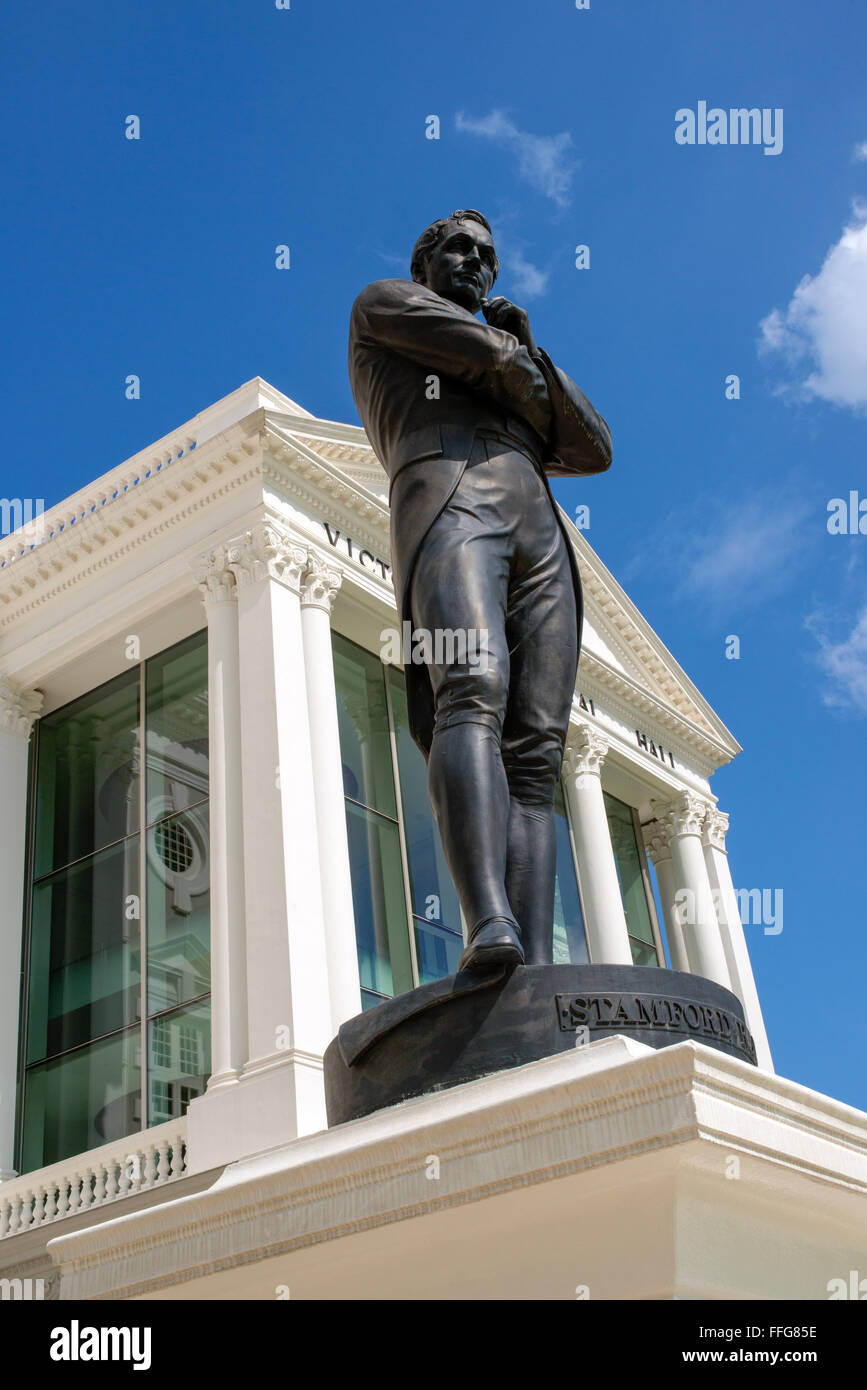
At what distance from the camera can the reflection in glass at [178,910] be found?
60.3 ft

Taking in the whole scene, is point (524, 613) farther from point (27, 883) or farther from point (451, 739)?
point (27, 883)

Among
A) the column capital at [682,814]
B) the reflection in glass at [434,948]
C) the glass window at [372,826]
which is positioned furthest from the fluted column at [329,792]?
the column capital at [682,814]

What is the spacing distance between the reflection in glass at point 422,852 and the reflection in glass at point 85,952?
151 inches

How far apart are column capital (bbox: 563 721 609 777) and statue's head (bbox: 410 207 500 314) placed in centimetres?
1982

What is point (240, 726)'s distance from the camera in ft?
58.4

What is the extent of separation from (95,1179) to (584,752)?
1126cm

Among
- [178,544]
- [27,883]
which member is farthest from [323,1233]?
[27,883]

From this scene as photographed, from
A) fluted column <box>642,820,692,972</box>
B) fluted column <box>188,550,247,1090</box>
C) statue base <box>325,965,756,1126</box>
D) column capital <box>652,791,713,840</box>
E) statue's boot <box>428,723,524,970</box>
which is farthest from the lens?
column capital <box>652,791,713,840</box>

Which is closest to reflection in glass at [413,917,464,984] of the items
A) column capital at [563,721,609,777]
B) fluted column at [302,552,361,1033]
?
fluted column at [302,552,361,1033]

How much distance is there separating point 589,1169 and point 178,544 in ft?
57.5

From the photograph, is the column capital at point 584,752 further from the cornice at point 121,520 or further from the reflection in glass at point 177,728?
the cornice at point 121,520

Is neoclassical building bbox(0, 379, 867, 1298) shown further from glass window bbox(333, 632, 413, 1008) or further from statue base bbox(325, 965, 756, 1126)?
statue base bbox(325, 965, 756, 1126)

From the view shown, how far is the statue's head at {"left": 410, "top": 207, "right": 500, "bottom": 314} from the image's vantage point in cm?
456

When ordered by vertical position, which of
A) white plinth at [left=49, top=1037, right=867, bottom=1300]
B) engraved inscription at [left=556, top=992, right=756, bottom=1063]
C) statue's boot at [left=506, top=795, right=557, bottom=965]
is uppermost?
statue's boot at [left=506, top=795, right=557, bottom=965]
